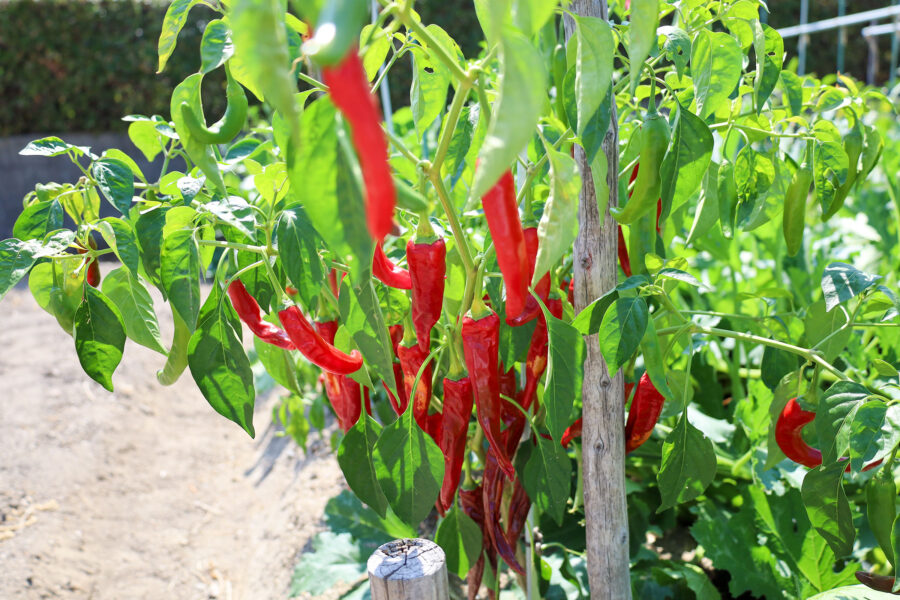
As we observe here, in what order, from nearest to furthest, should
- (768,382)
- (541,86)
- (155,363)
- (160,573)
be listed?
1. (541,86)
2. (768,382)
3. (160,573)
4. (155,363)

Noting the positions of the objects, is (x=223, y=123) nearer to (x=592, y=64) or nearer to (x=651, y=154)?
(x=592, y=64)

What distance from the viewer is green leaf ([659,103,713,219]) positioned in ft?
2.45

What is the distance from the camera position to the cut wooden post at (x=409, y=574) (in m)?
0.87

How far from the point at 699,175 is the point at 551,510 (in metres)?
0.45

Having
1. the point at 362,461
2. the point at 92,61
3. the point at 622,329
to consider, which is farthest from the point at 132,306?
the point at 92,61

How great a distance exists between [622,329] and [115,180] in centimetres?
57

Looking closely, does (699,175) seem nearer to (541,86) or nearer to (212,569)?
(541,86)

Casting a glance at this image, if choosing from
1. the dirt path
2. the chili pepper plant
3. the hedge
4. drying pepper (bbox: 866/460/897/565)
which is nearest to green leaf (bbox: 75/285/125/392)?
the chili pepper plant

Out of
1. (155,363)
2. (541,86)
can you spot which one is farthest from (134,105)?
(541,86)

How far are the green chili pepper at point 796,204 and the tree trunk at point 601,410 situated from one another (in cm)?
23

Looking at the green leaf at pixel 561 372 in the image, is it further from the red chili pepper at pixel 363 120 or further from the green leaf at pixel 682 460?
the red chili pepper at pixel 363 120

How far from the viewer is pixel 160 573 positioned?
6.61ft

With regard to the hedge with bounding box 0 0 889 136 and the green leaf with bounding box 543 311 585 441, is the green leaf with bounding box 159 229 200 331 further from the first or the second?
the hedge with bounding box 0 0 889 136

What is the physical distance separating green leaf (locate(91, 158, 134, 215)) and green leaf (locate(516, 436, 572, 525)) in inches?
21.9
